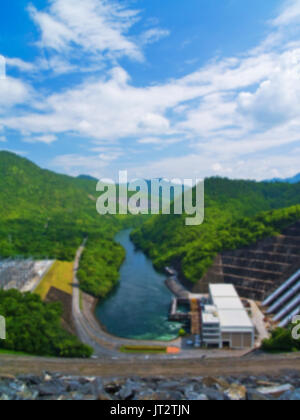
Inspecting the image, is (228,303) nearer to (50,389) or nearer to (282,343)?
(282,343)

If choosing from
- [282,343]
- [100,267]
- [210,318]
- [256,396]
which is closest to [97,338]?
[210,318]

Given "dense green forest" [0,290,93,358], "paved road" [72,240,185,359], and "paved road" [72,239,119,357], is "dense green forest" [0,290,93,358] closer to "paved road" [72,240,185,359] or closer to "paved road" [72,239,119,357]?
"paved road" [72,239,119,357]

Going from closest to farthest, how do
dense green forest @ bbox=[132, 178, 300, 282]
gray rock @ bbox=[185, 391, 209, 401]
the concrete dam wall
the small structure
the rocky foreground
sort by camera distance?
gray rock @ bbox=[185, 391, 209, 401]
the rocky foreground
the small structure
the concrete dam wall
dense green forest @ bbox=[132, 178, 300, 282]

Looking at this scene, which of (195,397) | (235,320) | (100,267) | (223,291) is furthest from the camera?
(100,267)

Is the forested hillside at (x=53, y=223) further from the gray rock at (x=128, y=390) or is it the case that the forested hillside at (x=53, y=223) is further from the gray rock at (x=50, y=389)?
the gray rock at (x=128, y=390)

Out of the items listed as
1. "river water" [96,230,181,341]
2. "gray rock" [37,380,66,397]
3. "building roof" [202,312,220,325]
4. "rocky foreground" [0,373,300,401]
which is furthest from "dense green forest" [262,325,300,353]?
"gray rock" [37,380,66,397]

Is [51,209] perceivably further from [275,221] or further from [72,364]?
[72,364]

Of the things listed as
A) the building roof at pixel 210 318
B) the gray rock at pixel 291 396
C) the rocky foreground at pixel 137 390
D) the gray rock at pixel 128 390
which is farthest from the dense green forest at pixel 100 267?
the gray rock at pixel 291 396
